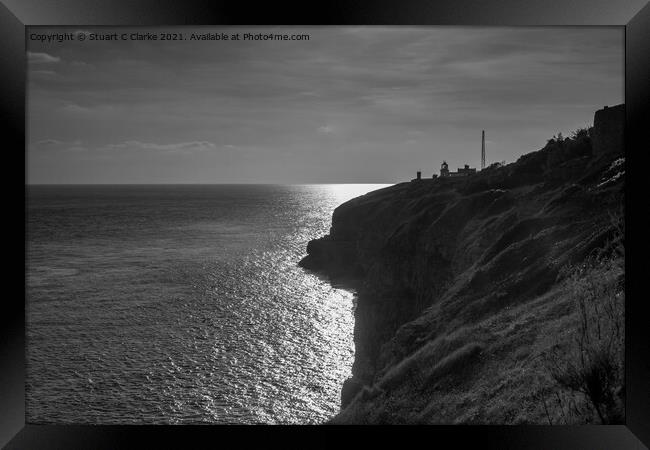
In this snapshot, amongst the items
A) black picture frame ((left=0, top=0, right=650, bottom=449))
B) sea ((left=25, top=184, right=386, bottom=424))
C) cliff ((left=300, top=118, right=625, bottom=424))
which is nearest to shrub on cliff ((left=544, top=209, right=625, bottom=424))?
black picture frame ((left=0, top=0, right=650, bottom=449))

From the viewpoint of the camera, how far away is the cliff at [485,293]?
46.7 feet

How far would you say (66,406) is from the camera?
150ft

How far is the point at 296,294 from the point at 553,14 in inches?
2876

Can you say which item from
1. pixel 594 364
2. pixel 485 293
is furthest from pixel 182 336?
pixel 594 364

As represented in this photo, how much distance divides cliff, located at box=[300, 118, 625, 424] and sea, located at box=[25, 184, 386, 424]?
10258mm

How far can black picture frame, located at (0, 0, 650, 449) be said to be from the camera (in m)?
11.1

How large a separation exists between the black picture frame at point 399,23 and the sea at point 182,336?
43.4 inches

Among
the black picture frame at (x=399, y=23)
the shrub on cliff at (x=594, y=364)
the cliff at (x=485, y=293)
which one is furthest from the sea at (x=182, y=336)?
the shrub on cliff at (x=594, y=364)

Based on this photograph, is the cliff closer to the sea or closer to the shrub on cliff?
the shrub on cliff

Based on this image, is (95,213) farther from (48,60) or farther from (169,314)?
(169,314)

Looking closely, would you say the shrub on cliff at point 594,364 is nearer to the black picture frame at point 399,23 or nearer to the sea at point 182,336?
the black picture frame at point 399,23

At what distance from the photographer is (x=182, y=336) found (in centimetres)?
6425

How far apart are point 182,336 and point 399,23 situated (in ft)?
194

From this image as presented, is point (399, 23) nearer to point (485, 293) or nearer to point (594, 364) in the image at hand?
point (594, 364)
